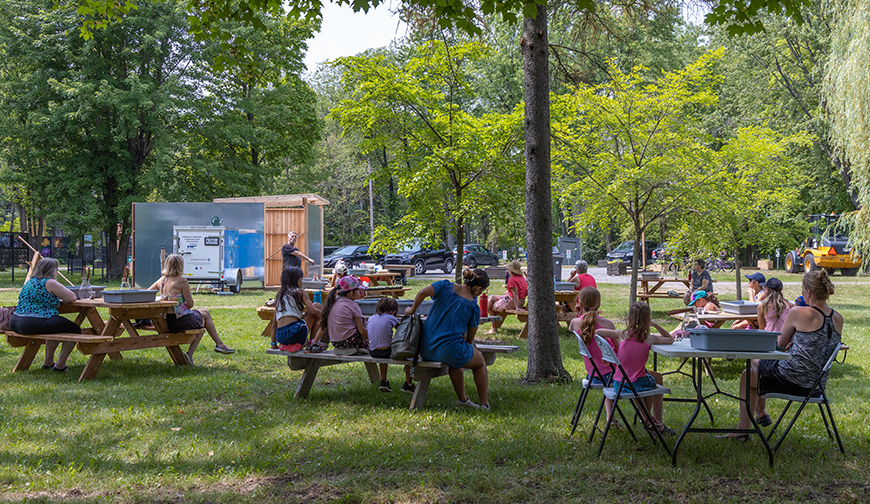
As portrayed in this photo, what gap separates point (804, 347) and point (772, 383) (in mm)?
344

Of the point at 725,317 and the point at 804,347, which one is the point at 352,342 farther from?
the point at 725,317

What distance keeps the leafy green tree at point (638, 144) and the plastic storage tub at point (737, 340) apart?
747cm

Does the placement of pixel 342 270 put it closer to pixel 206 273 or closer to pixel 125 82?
pixel 206 273

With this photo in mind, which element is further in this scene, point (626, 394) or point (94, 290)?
point (94, 290)

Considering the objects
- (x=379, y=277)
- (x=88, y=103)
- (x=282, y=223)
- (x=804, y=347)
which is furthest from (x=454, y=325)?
(x=88, y=103)

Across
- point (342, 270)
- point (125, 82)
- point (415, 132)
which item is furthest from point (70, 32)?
point (342, 270)

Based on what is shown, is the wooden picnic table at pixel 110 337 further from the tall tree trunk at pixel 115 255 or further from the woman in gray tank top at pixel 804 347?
the tall tree trunk at pixel 115 255

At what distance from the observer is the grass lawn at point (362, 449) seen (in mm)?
3986

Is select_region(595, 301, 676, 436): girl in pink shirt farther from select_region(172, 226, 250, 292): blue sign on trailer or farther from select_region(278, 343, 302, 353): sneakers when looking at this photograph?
select_region(172, 226, 250, 292): blue sign on trailer

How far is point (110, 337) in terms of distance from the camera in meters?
7.15

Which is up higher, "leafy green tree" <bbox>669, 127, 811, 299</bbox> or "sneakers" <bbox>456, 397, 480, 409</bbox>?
"leafy green tree" <bbox>669, 127, 811, 299</bbox>

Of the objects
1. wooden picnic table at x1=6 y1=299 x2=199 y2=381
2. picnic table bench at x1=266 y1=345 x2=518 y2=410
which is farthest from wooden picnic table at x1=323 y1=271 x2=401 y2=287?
picnic table bench at x1=266 y1=345 x2=518 y2=410

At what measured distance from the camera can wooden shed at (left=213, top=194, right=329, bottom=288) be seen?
21.3 m

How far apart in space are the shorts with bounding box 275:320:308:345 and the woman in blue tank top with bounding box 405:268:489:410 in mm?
1744
